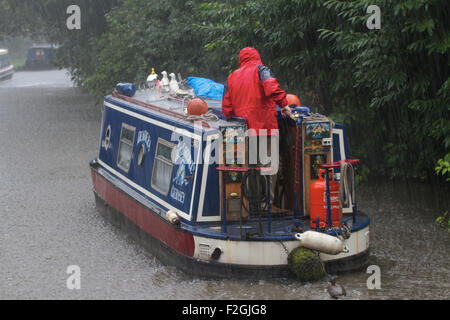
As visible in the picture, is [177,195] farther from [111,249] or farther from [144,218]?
[111,249]

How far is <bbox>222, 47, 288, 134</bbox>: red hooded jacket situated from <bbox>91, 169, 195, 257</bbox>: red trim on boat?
143 centimetres

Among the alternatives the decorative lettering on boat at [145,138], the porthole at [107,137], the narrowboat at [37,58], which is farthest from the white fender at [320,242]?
the narrowboat at [37,58]

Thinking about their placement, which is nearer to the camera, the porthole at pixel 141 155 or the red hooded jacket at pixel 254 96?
the red hooded jacket at pixel 254 96

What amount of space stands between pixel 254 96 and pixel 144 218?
2259 mm

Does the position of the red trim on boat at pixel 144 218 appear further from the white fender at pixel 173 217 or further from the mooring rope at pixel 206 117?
the mooring rope at pixel 206 117

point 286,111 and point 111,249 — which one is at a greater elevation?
point 286,111

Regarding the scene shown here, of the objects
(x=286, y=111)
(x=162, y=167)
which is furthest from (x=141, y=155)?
(x=286, y=111)

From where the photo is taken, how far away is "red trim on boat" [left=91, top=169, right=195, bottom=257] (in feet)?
27.6

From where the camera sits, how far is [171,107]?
32.9 ft

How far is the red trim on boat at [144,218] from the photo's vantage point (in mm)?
8413

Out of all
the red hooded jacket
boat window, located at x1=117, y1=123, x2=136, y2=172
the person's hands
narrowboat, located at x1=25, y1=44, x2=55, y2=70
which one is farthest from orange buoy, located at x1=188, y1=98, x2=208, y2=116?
narrowboat, located at x1=25, y1=44, x2=55, y2=70

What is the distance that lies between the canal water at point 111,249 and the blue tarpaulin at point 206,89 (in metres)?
2.24

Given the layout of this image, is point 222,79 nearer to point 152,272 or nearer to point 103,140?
→ point 103,140

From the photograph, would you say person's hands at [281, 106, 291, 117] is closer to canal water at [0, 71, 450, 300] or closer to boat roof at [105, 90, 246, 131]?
boat roof at [105, 90, 246, 131]
